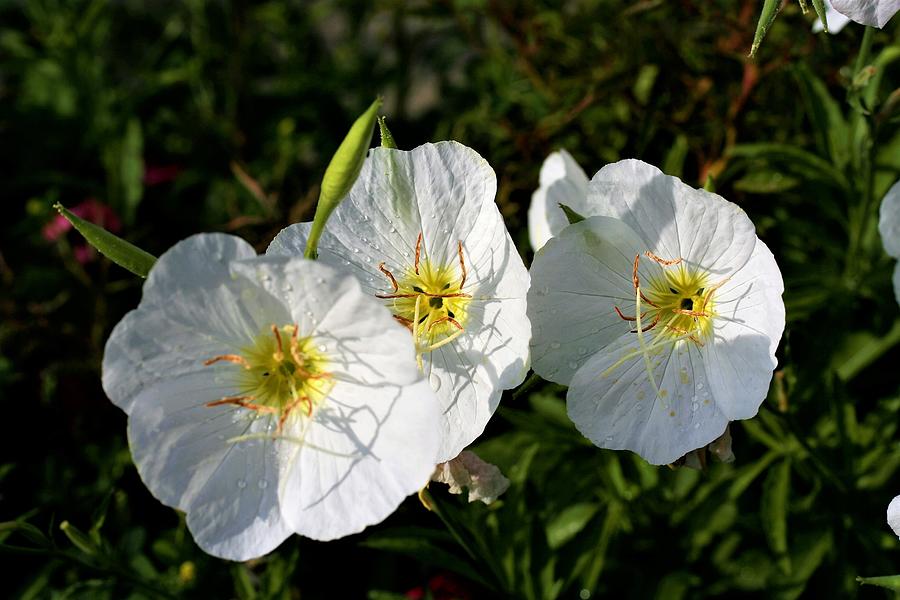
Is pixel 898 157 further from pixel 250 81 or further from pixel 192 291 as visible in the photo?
pixel 250 81

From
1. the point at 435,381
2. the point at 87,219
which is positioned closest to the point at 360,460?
the point at 435,381

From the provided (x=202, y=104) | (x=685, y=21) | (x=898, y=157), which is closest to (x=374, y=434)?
(x=898, y=157)

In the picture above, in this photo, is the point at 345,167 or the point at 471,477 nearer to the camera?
the point at 345,167

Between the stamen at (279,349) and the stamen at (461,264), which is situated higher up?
the stamen at (461,264)

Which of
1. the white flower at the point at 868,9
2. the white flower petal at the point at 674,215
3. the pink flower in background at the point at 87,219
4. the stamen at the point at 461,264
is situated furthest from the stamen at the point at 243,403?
the pink flower in background at the point at 87,219

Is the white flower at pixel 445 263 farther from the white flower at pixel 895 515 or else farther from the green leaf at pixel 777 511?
the green leaf at pixel 777 511

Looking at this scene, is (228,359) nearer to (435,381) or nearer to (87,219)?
(435,381)
